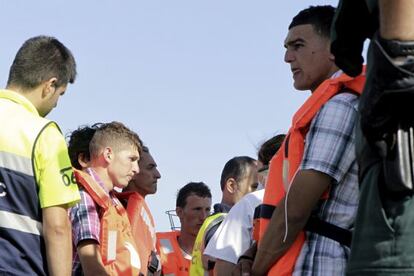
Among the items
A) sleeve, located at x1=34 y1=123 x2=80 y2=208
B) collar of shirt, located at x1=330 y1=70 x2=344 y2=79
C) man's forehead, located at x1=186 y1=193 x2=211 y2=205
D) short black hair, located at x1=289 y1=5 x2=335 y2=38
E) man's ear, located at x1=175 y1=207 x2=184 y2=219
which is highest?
short black hair, located at x1=289 y1=5 x2=335 y2=38

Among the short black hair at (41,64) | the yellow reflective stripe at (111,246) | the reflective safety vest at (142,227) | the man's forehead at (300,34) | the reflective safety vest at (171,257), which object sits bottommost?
the reflective safety vest at (171,257)

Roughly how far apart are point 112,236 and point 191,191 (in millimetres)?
4818

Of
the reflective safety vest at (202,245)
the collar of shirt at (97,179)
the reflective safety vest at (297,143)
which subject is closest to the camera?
the reflective safety vest at (297,143)

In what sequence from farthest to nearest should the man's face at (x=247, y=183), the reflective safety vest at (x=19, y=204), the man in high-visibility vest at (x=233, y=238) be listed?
the man's face at (x=247, y=183) < the man in high-visibility vest at (x=233, y=238) < the reflective safety vest at (x=19, y=204)

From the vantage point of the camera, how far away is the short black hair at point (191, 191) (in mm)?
11031

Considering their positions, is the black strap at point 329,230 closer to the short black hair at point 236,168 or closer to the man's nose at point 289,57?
the man's nose at point 289,57

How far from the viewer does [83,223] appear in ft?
20.1

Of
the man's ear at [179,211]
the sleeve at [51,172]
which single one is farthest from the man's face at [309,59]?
the man's ear at [179,211]

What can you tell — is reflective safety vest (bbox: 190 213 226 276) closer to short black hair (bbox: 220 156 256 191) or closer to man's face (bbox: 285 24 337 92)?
short black hair (bbox: 220 156 256 191)

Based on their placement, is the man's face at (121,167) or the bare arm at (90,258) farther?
the man's face at (121,167)

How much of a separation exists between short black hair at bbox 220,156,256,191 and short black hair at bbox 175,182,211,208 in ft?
5.72

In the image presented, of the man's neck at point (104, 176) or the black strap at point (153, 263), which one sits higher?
the man's neck at point (104, 176)

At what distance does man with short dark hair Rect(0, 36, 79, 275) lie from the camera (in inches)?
A: 189

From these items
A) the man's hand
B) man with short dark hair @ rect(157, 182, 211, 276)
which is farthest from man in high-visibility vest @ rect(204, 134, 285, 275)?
man with short dark hair @ rect(157, 182, 211, 276)
